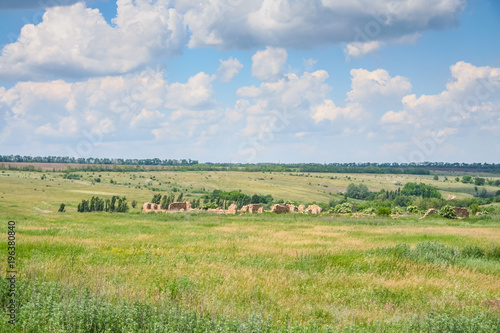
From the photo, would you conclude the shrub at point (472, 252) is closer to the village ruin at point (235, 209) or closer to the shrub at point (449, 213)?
the shrub at point (449, 213)

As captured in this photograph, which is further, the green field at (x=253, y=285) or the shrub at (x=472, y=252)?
the shrub at (x=472, y=252)

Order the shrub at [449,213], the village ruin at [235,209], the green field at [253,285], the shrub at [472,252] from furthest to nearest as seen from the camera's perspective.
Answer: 1. the village ruin at [235,209]
2. the shrub at [449,213]
3. the shrub at [472,252]
4. the green field at [253,285]

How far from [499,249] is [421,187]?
5092 inches

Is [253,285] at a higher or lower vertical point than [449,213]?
higher

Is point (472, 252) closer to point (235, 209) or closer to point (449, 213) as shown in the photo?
point (449, 213)

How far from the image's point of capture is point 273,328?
864 centimetres

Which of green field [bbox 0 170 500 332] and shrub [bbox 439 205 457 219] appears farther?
shrub [bbox 439 205 457 219]

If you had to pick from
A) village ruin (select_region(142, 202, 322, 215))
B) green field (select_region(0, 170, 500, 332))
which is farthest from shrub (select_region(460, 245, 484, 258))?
village ruin (select_region(142, 202, 322, 215))

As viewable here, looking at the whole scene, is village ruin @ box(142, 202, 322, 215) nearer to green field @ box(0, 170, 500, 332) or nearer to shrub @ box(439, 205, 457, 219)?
shrub @ box(439, 205, 457, 219)

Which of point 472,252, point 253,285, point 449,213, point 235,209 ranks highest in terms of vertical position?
point 253,285

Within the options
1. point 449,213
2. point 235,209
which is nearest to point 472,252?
point 449,213

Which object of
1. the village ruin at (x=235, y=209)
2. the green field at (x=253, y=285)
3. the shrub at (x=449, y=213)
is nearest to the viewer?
the green field at (x=253, y=285)

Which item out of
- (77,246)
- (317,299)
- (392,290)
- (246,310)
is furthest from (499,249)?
(77,246)

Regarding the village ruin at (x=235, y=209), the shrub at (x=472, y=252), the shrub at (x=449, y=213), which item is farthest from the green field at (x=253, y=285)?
the village ruin at (x=235, y=209)
